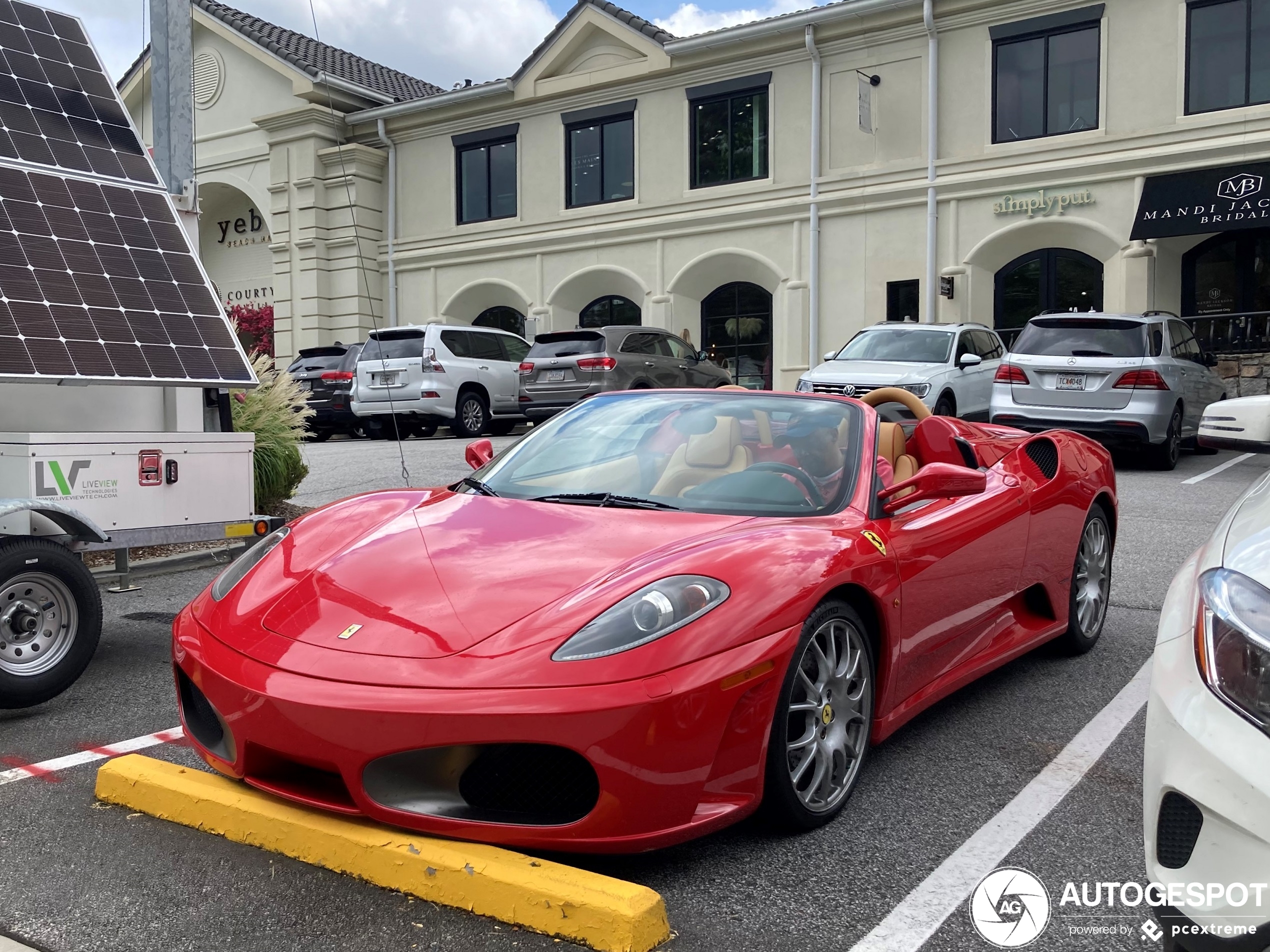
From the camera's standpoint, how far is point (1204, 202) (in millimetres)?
18422

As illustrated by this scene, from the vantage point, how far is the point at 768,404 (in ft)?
14.2

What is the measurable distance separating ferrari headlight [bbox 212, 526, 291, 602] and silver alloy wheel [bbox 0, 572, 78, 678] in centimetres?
111

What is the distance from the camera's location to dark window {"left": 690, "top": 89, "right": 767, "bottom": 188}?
23.0 m

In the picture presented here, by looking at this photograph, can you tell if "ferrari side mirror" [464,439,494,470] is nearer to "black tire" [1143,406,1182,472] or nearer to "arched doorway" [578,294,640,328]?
"black tire" [1143,406,1182,472]

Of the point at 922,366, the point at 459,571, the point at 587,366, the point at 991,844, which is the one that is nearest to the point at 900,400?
the point at 991,844

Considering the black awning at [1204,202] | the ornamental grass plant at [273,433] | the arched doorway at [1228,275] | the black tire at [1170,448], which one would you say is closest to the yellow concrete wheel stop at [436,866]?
the ornamental grass plant at [273,433]

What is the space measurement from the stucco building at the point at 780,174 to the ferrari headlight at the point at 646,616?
536 inches

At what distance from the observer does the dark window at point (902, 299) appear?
2161cm

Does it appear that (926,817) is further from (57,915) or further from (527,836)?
(57,915)

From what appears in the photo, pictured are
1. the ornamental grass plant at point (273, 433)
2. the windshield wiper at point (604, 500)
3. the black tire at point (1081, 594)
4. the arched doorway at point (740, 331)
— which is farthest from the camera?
the arched doorway at point (740, 331)

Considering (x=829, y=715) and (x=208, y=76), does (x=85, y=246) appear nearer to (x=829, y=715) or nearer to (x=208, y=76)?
(x=829, y=715)

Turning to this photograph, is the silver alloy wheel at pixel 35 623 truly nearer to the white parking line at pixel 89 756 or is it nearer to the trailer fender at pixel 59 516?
the trailer fender at pixel 59 516

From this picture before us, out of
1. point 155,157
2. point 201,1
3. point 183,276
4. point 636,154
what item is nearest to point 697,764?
point 183,276

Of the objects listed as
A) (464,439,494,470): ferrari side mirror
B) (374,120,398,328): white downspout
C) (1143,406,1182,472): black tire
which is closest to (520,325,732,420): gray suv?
(1143,406,1182,472): black tire
